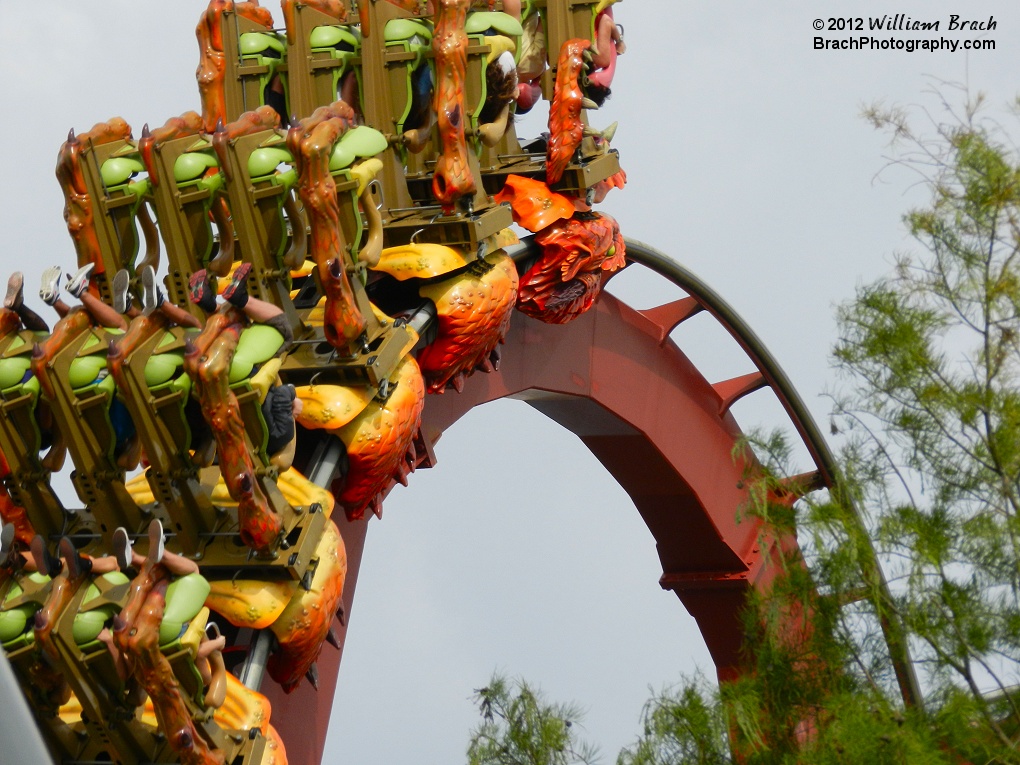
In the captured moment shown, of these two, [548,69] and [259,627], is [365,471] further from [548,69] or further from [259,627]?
[548,69]

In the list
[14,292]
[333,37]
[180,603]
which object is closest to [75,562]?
[180,603]

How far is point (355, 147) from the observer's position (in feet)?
16.6

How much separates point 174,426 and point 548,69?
→ 3.38 metres

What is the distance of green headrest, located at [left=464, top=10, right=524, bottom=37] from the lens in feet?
20.4

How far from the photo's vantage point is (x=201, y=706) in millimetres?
4074

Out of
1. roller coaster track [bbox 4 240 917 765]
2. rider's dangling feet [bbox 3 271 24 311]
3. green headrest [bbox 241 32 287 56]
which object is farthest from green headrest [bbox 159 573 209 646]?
green headrest [bbox 241 32 287 56]

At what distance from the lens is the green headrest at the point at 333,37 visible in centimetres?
642

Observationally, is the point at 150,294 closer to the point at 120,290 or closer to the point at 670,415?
the point at 120,290

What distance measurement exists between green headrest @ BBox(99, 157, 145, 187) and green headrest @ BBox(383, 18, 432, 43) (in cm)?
139

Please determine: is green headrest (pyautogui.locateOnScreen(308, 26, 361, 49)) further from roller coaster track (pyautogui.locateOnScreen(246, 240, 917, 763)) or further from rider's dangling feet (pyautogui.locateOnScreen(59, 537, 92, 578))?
rider's dangling feet (pyautogui.locateOnScreen(59, 537, 92, 578))

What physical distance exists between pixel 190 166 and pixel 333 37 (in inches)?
58.8

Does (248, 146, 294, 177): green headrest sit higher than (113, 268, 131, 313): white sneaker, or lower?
higher

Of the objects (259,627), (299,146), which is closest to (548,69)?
(299,146)

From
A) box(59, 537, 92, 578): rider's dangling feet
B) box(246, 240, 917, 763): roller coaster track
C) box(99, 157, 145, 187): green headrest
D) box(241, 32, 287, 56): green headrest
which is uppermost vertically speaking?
box(241, 32, 287, 56): green headrest
